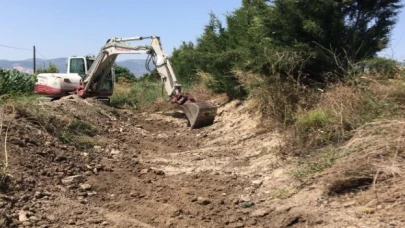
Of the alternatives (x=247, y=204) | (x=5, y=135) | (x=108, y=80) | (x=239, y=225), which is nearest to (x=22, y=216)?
(x=239, y=225)

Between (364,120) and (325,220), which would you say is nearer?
(325,220)

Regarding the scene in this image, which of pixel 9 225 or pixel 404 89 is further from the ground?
pixel 404 89

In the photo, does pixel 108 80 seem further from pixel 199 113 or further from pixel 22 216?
pixel 22 216

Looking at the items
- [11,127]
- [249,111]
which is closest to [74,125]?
[11,127]

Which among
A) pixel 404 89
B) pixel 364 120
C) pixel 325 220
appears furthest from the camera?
pixel 404 89

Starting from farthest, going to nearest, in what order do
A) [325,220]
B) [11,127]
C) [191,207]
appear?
[11,127], [191,207], [325,220]

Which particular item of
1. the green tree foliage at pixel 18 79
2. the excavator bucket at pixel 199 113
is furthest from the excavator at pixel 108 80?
the green tree foliage at pixel 18 79

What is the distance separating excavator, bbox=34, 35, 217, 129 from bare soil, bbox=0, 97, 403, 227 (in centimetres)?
246

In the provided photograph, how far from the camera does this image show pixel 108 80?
51.4ft

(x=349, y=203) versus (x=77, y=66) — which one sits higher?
(x=77, y=66)

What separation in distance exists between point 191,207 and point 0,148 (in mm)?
2688

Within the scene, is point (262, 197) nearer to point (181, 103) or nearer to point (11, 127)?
point (11, 127)

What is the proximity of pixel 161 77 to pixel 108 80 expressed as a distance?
12.3ft

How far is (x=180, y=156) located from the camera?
782 cm
